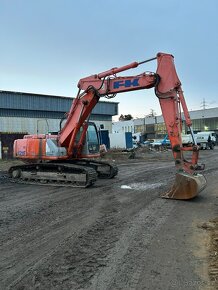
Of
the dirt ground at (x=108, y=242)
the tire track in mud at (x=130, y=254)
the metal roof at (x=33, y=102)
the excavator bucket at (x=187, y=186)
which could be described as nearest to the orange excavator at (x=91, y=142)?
the excavator bucket at (x=187, y=186)

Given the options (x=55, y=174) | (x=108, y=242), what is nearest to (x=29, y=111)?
(x=55, y=174)

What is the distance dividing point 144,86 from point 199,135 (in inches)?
1738

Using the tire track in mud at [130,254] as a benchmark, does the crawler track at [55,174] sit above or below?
above

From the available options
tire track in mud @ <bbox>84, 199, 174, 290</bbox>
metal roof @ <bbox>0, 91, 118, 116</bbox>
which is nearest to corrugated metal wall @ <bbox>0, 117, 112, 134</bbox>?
metal roof @ <bbox>0, 91, 118, 116</bbox>

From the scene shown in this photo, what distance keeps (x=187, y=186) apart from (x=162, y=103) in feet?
8.91

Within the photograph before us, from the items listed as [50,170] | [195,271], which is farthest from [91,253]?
[50,170]

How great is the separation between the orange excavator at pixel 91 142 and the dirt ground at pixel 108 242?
1160 mm

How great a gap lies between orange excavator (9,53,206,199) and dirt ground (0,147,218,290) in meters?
1.16

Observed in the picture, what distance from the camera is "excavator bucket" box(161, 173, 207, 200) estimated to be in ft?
33.5

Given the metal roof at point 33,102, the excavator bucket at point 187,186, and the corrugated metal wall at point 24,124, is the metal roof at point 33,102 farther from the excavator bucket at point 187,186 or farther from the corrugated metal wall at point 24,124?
the excavator bucket at point 187,186

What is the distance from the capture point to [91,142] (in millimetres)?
15164

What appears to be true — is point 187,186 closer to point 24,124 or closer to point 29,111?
point 24,124

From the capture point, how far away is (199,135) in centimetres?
5456

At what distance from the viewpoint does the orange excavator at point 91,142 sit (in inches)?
419
